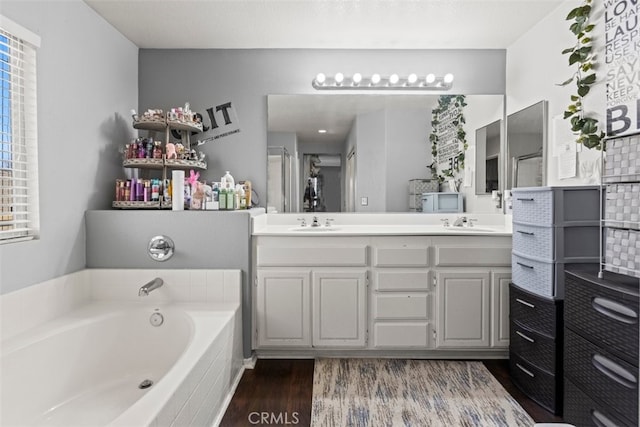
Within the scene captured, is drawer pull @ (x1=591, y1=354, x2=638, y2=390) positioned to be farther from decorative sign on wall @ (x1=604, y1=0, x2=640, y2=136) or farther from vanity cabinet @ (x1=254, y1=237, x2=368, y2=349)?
vanity cabinet @ (x1=254, y1=237, x2=368, y2=349)

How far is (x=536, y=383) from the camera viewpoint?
1.98 m

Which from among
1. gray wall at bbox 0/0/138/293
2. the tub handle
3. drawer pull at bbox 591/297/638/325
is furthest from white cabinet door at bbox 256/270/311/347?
drawer pull at bbox 591/297/638/325

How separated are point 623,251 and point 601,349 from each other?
1.33 ft

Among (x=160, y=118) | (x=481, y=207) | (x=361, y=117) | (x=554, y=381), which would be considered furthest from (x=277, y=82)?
(x=554, y=381)

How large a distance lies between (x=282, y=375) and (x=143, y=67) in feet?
8.32

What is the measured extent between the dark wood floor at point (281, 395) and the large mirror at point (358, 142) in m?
1.21

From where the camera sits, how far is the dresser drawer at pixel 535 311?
189 centimetres

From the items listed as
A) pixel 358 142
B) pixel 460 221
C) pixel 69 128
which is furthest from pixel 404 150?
pixel 69 128

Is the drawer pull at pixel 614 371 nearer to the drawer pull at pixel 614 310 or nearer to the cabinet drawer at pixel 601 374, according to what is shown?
the cabinet drawer at pixel 601 374

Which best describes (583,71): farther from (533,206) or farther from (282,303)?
(282,303)

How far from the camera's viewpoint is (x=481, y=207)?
9.83 ft

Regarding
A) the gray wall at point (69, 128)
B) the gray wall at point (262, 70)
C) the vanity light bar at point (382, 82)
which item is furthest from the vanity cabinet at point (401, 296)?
the gray wall at point (69, 128)

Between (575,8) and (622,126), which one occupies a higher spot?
(575,8)

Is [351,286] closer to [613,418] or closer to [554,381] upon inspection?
[554,381]
